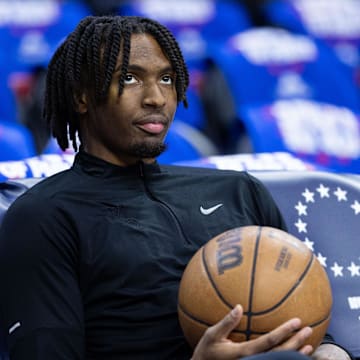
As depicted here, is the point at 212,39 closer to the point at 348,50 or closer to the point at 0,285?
the point at 348,50

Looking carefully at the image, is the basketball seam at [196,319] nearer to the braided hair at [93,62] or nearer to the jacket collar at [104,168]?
the jacket collar at [104,168]

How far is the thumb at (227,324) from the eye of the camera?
7.23 feet

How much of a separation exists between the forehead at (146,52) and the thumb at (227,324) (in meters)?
0.80

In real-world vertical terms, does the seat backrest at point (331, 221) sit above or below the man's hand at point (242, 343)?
below

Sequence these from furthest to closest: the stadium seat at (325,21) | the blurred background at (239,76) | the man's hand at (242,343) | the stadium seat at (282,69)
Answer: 1. the stadium seat at (325,21)
2. the stadium seat at (282,69)
3. the blurred background at (239,76)
4. the man's hand at (242,343)

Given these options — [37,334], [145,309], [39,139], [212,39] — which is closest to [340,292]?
[145,309]

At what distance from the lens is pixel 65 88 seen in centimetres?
286

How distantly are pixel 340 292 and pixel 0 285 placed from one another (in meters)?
1.01

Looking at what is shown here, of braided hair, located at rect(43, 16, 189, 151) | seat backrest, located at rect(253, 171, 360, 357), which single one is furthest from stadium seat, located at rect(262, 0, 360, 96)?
braided hair, located at rect(43, 16, 189, 151)

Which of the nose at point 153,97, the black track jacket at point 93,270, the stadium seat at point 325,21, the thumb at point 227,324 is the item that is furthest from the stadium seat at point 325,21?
the thumb at point 227,324

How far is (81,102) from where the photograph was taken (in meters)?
2.82

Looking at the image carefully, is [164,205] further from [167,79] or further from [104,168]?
[167,79]

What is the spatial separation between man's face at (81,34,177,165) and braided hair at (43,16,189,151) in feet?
0.07

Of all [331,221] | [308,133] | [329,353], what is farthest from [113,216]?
[308,133]
